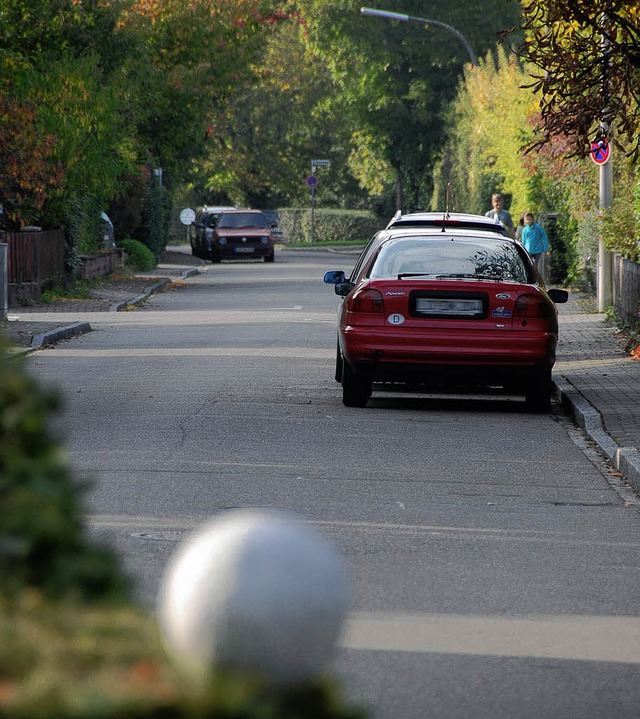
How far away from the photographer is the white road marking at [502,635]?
563 cm

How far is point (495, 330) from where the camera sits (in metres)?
13.2

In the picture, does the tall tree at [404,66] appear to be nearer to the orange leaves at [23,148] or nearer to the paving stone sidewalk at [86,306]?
the paving stone sidewalk at [86,306]

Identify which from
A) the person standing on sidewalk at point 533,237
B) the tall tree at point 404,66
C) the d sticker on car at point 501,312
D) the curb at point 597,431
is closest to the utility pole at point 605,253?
the person standing on sidewalk at point 533,237

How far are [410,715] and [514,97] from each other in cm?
3649

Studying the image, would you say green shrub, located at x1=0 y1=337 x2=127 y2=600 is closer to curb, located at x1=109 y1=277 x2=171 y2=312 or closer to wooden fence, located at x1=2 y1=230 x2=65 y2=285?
wooden fence, located at x1=2 y1=230 x2=65 y2=285

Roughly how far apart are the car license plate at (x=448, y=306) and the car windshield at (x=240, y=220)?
39770 mm

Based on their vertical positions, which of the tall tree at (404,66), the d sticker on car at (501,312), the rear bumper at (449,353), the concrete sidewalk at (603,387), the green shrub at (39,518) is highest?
the tall tree at (404,66)

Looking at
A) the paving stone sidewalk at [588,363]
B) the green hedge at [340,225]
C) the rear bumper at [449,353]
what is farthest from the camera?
the green hedge at [340,225]

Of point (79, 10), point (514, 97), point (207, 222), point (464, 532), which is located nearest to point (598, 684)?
point (464, 532)

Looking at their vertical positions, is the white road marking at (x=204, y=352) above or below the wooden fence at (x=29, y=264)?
below

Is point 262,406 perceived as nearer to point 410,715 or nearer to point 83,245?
point 410,715

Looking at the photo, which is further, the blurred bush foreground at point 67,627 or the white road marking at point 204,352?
the white road marking at point 204,352

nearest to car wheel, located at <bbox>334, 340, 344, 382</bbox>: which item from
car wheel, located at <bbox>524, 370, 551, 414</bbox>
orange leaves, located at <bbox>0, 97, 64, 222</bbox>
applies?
car wheel, located at <bbox>524, 370, 551, 414</bbox>

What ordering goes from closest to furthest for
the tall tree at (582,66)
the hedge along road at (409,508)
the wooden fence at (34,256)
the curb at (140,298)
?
the hedge along road at (409,508) → the tall tree at (582,66) → the wooden fence at (34,256) → the curb at (140,298)
